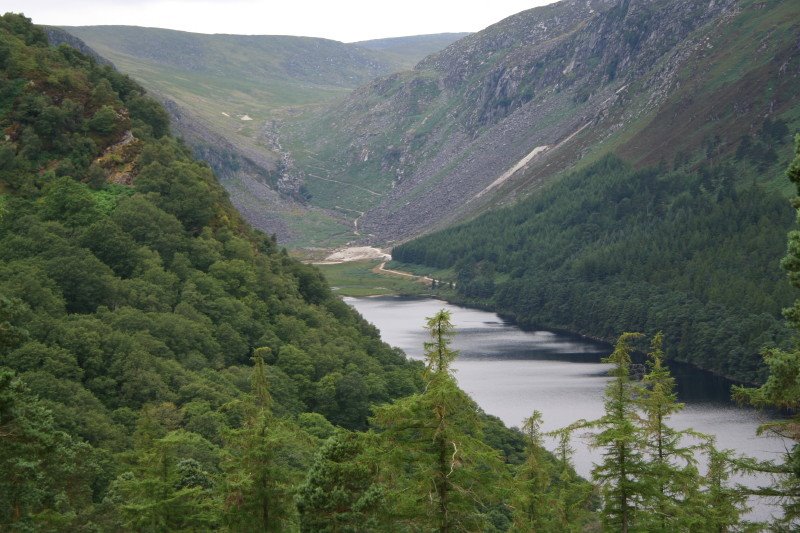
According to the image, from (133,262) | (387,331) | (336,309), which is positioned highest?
(133,262)

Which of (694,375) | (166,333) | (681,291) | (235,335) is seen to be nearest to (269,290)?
(235,335)

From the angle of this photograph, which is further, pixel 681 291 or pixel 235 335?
pixel 681 291

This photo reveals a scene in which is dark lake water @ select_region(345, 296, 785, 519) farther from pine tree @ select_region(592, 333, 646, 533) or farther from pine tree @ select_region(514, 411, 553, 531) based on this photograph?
pine tree @ select_region(592, 333, 646, 533)

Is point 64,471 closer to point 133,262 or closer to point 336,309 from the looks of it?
point 133,262

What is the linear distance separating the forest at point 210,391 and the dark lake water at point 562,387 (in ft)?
62.2

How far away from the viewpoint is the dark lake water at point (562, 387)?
105m

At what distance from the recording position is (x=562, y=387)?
135375 mm

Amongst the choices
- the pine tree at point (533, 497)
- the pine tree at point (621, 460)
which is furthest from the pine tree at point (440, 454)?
the pine tree at point (533, 497)

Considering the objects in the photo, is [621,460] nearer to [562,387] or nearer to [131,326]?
[131,326]

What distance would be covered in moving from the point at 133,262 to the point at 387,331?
113 meters

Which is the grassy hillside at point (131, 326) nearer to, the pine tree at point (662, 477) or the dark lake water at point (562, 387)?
the pine tree at point (662, 477)

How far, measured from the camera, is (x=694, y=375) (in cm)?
15175

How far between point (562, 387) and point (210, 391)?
81.9 meters

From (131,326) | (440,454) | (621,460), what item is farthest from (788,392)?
(131,326)
